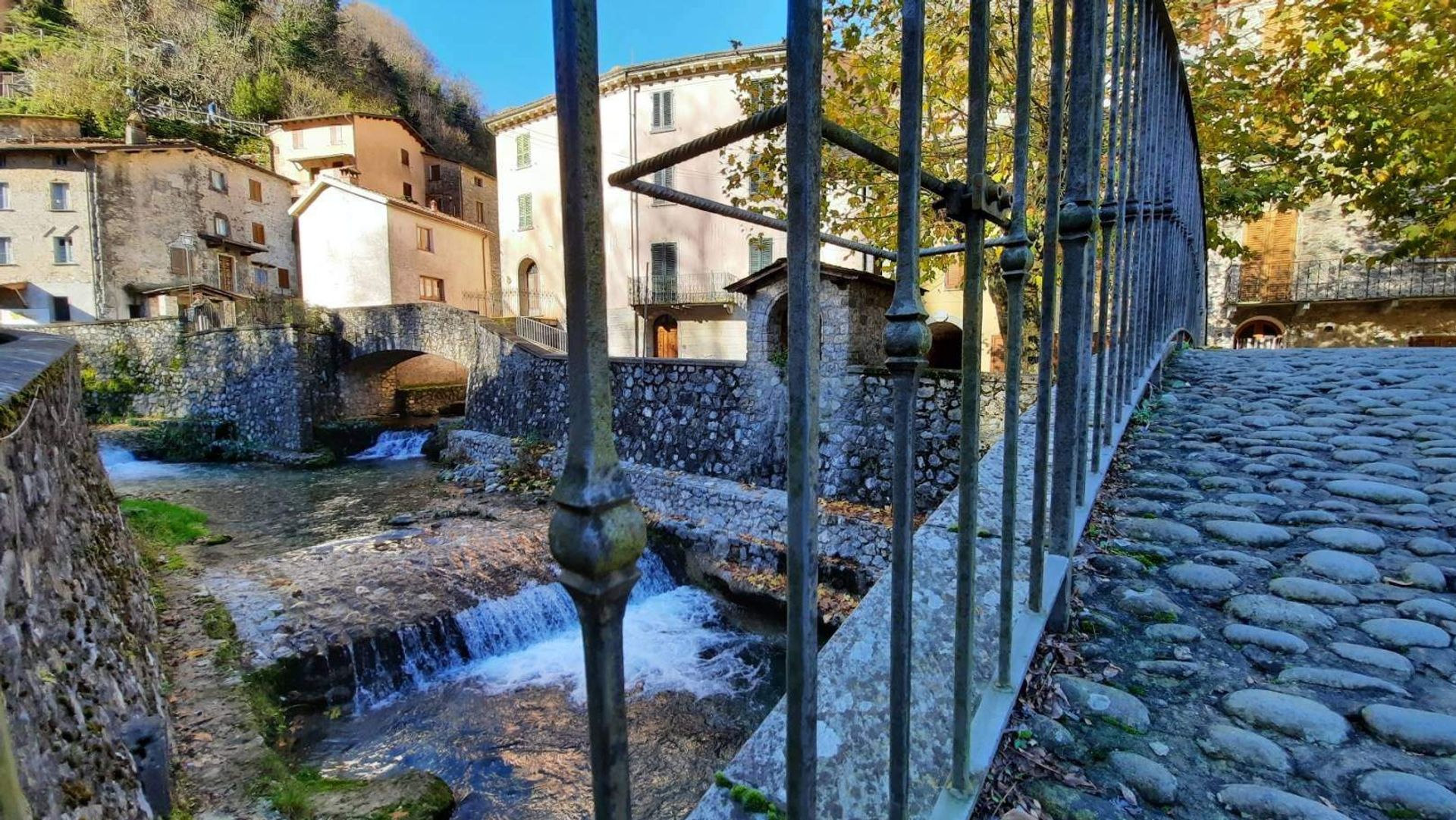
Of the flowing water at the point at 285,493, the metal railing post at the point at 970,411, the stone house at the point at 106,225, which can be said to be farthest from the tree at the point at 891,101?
the stone house at the point at 106,225

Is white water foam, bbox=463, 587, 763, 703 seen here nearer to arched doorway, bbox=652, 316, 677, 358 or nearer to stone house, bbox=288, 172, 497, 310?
arched doorway, bbox=652, 316, 677, 358

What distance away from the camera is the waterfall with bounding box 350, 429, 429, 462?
15352 millimetres

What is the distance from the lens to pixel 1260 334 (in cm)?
1568

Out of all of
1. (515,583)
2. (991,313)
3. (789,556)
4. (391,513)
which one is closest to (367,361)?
(391,513)

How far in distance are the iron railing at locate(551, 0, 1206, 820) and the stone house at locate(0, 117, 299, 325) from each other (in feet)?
86.7

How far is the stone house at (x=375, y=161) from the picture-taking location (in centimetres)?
2588

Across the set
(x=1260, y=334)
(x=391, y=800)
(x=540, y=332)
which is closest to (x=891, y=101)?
(x=391, y=800)

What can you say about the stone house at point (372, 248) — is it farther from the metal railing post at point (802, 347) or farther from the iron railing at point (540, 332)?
the metal railing post at point (802, 347)

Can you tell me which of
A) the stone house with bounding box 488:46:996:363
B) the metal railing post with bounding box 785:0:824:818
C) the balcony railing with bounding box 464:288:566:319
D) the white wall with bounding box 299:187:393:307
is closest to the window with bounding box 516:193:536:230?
the stone house with bounding box 488:46:996:363

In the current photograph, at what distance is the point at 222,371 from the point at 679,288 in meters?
12.5

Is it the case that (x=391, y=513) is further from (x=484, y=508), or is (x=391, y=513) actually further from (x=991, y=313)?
(x=991, y=313)

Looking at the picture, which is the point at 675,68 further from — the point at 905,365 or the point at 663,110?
the point at 905,365

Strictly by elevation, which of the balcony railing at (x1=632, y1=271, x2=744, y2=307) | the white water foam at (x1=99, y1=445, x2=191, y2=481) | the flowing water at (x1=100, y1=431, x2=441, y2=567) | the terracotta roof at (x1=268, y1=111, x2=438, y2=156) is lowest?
the flowing water at (x1=100, y1=431, x2=441, y2=567)

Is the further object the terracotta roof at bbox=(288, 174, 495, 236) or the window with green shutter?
the window with green shutter
